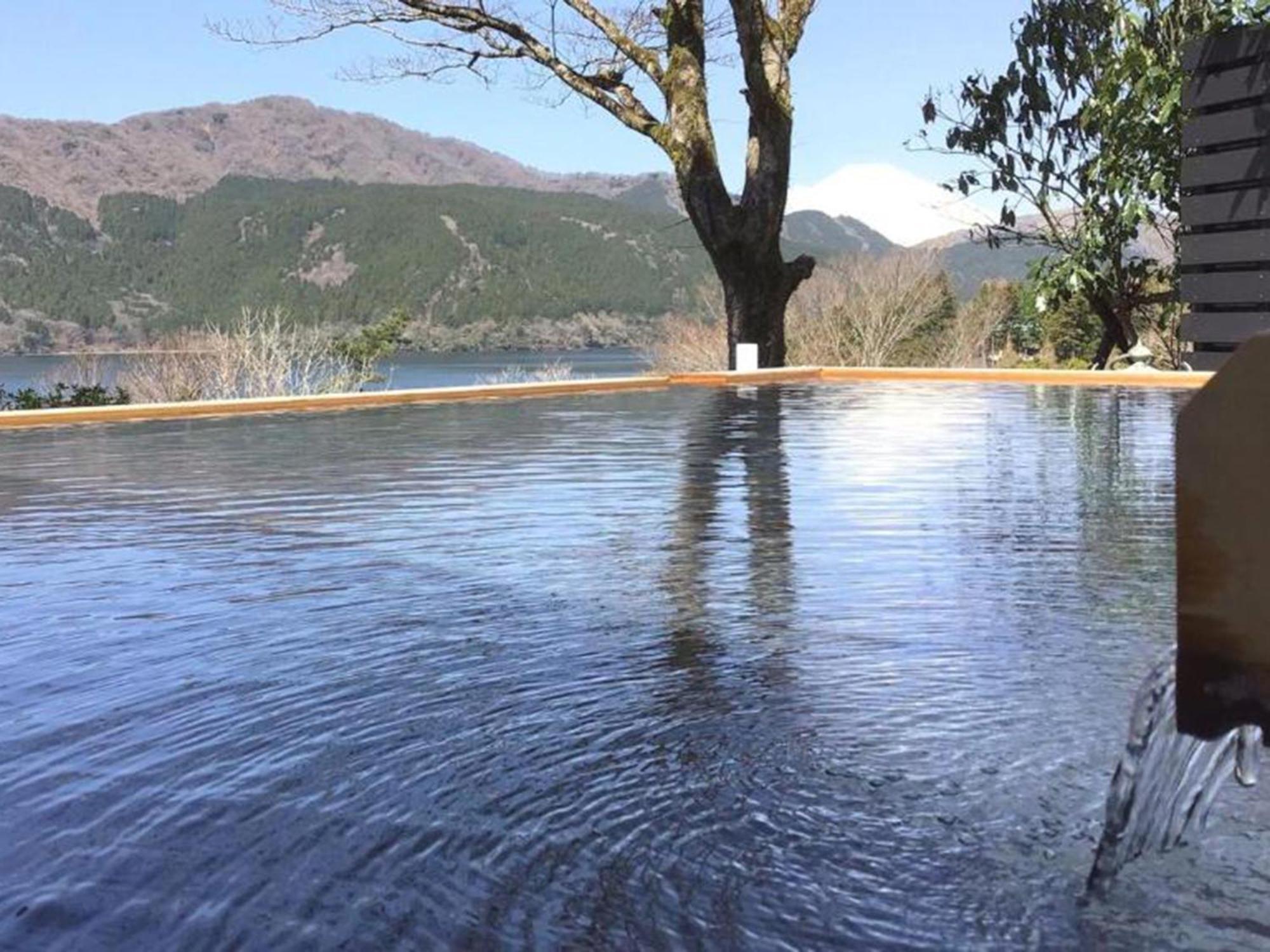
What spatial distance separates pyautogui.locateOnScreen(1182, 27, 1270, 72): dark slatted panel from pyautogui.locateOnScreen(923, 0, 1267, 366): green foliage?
74cm

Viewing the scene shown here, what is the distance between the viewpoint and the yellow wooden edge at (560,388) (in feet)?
29.9

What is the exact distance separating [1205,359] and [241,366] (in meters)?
10.00

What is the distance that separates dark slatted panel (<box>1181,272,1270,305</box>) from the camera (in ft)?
33.3

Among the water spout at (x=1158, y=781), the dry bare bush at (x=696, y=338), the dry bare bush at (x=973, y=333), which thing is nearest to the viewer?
the water spout at (x=1158, y=781)

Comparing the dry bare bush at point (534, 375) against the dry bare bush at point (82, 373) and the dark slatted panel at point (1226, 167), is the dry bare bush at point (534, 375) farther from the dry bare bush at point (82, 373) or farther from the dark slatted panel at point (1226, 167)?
the dark slatted panel at point (1226, 167)

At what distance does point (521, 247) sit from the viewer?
245 feet

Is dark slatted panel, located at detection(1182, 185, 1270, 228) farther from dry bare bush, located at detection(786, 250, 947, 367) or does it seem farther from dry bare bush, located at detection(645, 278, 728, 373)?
dry bare bush, located at detection(786, 250, 947, 367)

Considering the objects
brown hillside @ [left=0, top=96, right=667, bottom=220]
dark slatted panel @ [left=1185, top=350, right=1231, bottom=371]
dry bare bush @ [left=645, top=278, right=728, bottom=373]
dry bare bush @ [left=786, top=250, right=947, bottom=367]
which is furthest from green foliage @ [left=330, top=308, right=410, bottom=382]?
brown hillside @ [left=0, top=96, right=667, bottom=220]

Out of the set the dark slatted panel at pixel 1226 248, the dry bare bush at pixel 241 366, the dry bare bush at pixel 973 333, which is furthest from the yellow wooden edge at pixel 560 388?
the dry bare bush at pixel 973 333

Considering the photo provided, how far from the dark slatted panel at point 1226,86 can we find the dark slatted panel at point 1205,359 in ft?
6.27

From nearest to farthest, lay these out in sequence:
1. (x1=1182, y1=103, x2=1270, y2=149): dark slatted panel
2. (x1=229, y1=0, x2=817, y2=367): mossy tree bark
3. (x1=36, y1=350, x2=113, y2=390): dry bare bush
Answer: (x1=1182, y1=103, x2=1270, y2=149): dark slatted panel → (x1=229, y1=0, x2=817, y2=367): mossy tree bark → (x1=36, y1=350, x2=113, y2=390): dry bare bush

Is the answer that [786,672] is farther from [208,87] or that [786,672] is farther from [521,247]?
[521,247]

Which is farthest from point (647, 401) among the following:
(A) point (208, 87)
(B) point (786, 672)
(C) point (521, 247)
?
(C) point (521, 247)

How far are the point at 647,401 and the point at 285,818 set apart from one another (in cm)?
869
